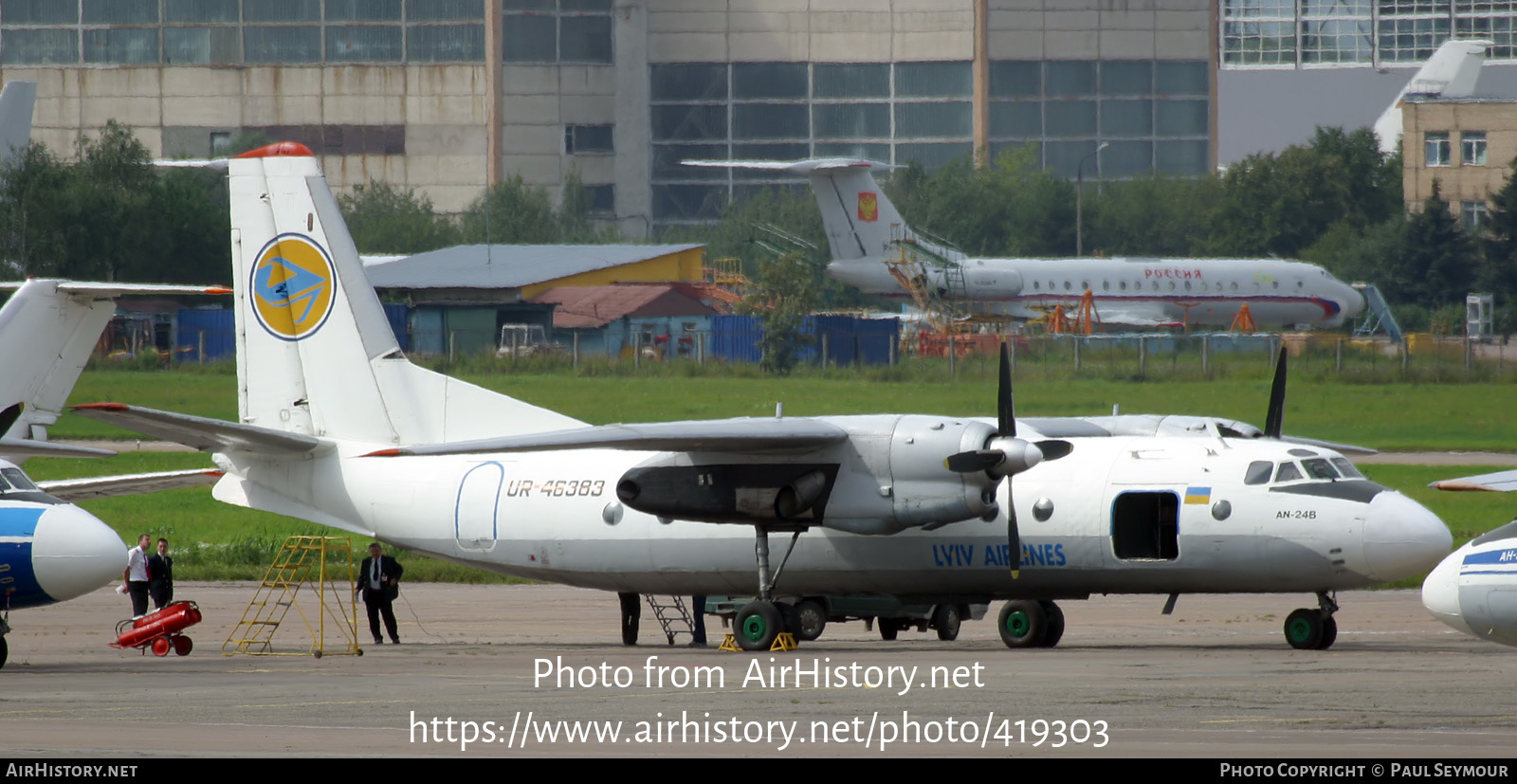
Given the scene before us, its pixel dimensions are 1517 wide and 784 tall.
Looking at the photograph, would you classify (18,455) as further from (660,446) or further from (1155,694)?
(1155,694)

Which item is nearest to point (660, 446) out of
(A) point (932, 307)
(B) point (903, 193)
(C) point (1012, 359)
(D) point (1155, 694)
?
(D) point (1155, 694)

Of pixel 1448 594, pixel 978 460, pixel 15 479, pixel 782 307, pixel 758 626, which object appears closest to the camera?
pixel 1448 594

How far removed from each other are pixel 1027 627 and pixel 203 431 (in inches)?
413

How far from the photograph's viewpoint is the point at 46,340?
24406 mm

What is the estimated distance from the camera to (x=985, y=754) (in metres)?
12.8

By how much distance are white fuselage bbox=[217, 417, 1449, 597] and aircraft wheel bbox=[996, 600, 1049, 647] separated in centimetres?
23

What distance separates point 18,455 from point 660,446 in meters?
7.87

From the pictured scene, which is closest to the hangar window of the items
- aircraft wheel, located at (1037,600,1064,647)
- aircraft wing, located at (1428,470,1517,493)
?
aircraft wheel, located at (1037,600,1064,647)

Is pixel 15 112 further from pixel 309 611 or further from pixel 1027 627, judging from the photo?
pixel 1027 627

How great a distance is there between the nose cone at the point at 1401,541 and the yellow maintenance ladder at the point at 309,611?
12.4 m

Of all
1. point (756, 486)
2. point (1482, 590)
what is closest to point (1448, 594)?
point (1482, 590)

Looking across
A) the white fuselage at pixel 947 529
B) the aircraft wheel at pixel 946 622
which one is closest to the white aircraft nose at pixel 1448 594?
the white fuselage at pixel 947 529

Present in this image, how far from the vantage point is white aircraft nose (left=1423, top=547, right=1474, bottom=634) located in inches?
560

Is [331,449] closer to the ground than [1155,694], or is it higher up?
higher up
